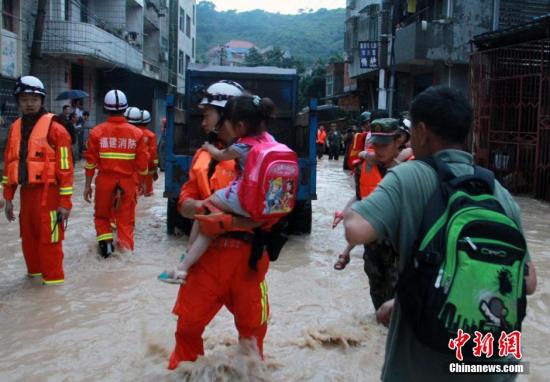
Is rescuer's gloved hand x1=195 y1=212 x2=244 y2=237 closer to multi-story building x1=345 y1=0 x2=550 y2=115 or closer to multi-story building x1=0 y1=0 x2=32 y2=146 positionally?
multi-story building x1=0 y1=0 x2=32 y2=146

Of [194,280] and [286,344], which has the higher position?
[194,280]

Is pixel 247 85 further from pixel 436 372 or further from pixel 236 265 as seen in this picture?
pixel 436 372

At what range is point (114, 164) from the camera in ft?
22.2

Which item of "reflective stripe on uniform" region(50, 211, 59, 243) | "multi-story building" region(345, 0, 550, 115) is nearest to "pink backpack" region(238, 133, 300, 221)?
"reflective stripe on uniform" region(50, 211, 59, 243)

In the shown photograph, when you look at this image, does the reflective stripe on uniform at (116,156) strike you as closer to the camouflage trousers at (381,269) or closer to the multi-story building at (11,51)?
the camouflage trousers at (381,269)

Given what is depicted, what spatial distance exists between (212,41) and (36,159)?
337ft

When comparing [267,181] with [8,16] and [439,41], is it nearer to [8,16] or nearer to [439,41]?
[8,16]

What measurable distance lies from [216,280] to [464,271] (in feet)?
5.04

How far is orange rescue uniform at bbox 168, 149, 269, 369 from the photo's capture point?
3178 millimetres

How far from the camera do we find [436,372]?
7.04ft

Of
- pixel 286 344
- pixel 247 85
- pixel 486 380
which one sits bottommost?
pixel 286 344

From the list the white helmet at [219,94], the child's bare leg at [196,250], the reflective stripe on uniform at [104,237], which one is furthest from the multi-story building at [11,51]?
the child's bare leg at [196,250]

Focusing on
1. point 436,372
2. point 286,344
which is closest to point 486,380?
point 436,372

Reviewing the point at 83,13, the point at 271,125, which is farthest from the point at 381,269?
the point at 83,13
